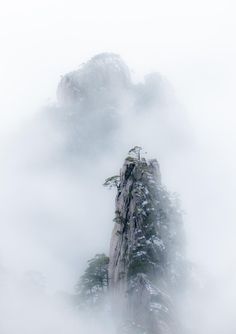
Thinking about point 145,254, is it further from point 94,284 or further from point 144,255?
point 94,284

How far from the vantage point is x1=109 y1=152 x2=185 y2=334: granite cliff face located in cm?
7125

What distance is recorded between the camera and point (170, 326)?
6950 centimetres

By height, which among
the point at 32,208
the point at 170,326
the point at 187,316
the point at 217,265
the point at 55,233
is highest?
the point at 32,208

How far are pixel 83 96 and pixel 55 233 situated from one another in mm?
50313

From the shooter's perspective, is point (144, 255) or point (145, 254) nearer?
point (144, 255)

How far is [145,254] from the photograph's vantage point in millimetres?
77375

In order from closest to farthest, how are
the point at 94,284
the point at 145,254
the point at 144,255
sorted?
the point at 144,255, the point at 145,254, the point at 94,284

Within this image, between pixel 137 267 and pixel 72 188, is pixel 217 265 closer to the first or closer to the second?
pixel 137 267

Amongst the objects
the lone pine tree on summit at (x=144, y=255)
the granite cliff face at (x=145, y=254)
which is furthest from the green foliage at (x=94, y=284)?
the granite cliff face at (x=145, y=254)

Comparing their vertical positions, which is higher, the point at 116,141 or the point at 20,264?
the point at 116,141

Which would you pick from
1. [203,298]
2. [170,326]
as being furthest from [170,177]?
[170,326]

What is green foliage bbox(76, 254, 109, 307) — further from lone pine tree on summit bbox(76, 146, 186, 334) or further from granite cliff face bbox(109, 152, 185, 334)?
granite cliff face bbox(109, 152, 185, 334)

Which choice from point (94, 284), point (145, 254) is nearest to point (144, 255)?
point (145, 254)

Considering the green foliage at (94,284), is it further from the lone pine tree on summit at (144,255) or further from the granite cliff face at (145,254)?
the granite cliff face at (145,254)
